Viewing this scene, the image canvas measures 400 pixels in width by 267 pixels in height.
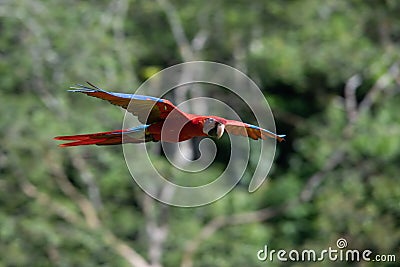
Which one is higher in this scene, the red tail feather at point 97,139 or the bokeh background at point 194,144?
the bokeh background at point 194,144

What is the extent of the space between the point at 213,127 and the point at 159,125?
0.25 metres

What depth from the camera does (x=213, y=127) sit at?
303cm

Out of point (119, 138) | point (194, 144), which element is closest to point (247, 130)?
point (119, 138)

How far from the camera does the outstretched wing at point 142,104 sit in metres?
2.88

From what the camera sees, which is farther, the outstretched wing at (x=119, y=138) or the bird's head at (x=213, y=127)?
the outstretched wing at (x=119, y=138)

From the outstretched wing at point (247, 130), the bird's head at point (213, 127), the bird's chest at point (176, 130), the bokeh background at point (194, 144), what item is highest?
the bokeh background at point (194, 144)

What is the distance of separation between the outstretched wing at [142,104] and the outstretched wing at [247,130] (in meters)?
0.22

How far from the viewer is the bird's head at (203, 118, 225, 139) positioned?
303 centimetres

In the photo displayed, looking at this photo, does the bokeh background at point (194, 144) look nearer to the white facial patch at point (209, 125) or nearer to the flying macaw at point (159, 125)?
the flying macaw at point (159, 125)

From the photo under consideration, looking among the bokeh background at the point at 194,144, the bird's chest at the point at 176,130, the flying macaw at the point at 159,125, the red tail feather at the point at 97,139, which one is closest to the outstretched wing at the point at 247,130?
the flying macaw at the point at 159,125

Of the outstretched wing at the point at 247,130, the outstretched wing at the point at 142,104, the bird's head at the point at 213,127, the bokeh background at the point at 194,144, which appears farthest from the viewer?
the bokeh background at the point at 194,144

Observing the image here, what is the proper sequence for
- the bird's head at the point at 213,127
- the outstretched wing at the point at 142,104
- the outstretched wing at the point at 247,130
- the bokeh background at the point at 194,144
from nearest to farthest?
the outstretched wing at the point at 142,104 < the bird's head at the point at 213,127 < the outstretched wing at the point at 247,130 < the bokeh background at the point at 194,144

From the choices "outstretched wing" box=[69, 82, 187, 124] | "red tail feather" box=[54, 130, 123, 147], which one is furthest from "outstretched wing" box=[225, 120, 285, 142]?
"red tail feather" box=[54, 130, 123, 147]

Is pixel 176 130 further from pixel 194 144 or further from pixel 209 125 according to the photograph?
pixel 194 144
